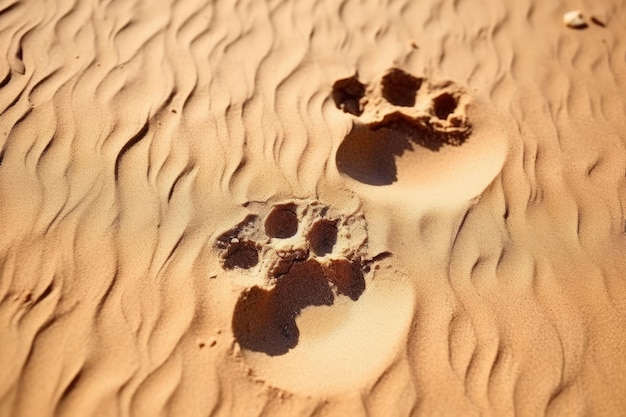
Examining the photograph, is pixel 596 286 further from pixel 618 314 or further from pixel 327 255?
pixel 327 255

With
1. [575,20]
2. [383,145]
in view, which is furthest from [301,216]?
[575,20]

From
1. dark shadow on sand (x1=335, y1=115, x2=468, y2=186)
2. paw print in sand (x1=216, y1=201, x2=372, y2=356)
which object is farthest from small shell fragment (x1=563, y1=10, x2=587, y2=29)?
paw print in sand (x1=216, y1=201, x2=372, y2=356)

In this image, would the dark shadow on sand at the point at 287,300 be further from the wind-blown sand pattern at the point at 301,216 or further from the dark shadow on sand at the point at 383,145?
the dark shadow on sand at the point at 383,145

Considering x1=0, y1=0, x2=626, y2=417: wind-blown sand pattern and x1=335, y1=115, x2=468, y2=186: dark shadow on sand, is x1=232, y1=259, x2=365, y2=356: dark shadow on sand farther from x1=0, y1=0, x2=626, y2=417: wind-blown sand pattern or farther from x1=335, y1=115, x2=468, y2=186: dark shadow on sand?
x1=335, y1=115, x2=468, y2=186: dark shadow on sand

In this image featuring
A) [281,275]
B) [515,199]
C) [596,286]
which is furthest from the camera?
[515,199]

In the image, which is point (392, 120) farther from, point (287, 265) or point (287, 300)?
point (287, 300)

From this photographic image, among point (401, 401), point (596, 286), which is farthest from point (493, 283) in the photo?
point (401, 401)

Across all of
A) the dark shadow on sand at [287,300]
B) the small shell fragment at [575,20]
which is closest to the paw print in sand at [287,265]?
the dark shadow on sand at [287,300]
